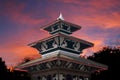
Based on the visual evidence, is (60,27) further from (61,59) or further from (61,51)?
(61,59)

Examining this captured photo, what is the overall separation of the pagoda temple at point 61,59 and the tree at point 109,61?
19829 mm

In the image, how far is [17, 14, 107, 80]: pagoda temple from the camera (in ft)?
83.8

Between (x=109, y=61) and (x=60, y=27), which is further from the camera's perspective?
(x=109, y=61)

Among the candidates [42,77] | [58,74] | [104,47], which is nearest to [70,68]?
[58,74]

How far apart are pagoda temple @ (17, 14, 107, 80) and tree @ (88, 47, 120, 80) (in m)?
19.8

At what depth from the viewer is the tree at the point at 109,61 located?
4822 cm

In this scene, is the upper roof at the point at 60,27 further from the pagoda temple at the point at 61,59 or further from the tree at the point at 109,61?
the tree at the point at 109,61

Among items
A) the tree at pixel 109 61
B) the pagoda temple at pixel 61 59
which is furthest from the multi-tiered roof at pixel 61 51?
the tree at pixel 109 61

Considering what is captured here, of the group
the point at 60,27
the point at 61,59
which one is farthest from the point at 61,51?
the point at 61,59

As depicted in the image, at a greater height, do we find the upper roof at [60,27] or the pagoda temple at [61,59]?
the upper roof at [60,27]

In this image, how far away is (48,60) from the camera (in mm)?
24797

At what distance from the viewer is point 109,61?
51.2 metres

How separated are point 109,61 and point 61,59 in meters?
29.3

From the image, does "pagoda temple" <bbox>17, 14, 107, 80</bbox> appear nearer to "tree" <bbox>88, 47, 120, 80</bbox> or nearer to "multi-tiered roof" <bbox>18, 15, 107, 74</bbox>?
"multi-tiered roof" <bbox>18, 15, 107, 74</bbox>
